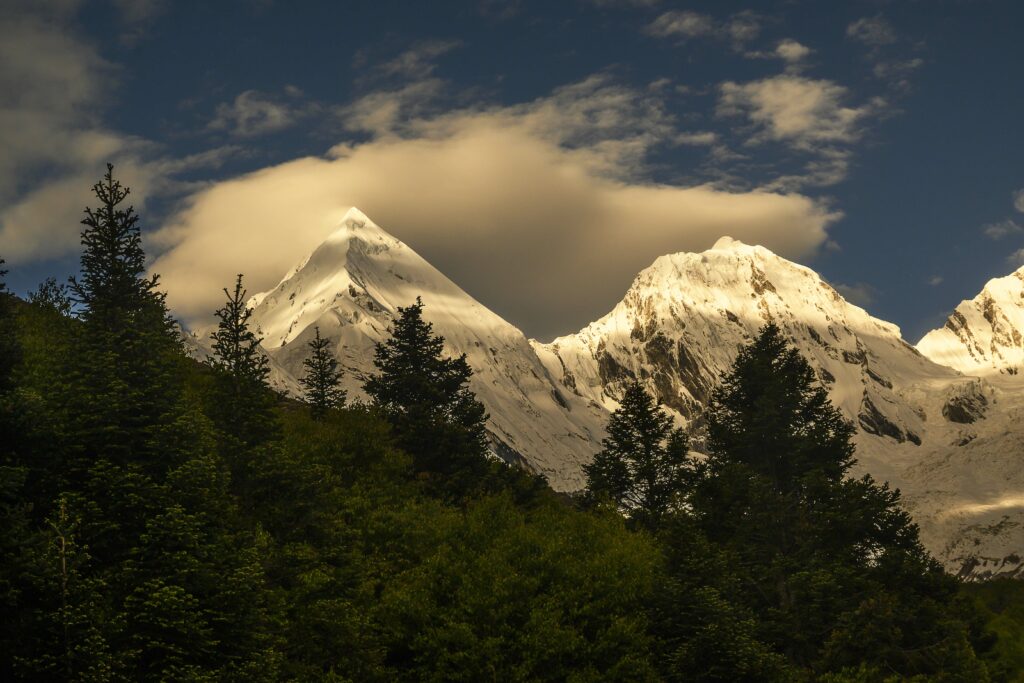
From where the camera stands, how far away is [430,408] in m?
91.5

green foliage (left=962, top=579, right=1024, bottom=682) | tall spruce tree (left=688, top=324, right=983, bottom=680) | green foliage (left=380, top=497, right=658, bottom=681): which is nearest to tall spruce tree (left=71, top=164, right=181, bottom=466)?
green foliage (left=380, top=497, right=658, bottom=681)

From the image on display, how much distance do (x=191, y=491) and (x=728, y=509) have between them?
42.1 m

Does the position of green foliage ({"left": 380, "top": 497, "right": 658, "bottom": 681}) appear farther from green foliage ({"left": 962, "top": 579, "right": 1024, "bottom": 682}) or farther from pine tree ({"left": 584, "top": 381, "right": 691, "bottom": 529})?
green foliage ({"left": 962, "top": 579, "right": 1024, "bottom": 682})

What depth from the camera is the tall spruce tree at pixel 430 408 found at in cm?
8519

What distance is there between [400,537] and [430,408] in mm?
27133

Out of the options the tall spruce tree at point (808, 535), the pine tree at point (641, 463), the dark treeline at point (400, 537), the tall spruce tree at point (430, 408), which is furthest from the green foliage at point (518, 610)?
the pine tree at point (641, 463)

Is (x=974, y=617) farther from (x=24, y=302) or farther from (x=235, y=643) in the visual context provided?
(x=24, y=302)

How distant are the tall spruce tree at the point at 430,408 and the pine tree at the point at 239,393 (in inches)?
684

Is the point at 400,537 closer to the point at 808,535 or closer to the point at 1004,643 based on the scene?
the point at 808,535

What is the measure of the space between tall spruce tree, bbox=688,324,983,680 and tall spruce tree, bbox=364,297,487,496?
57.9 ft

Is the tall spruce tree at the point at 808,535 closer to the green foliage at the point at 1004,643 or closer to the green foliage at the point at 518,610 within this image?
the green foliage at the point at 518,610

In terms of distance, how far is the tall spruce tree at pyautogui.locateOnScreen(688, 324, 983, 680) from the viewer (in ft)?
225

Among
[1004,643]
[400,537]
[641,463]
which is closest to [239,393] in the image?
[400,537]

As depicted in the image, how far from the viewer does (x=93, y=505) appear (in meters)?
42.7
